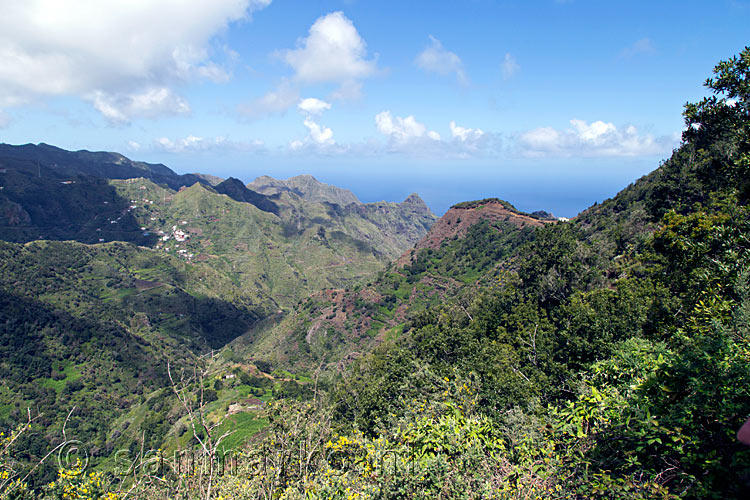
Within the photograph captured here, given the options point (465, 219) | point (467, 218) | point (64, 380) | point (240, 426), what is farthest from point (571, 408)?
point (64, 380)

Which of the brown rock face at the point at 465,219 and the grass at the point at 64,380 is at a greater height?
the brown rock face at the point at 465,219

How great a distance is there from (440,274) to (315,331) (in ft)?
121

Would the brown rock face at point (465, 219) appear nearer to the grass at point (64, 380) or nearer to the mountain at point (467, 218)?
the mountain at point (467, 218)

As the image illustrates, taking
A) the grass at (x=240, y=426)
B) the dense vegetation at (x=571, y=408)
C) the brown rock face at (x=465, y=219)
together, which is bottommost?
the grass at (x=240, y=426)

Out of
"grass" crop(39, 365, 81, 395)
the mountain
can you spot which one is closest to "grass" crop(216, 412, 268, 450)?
"grass" crop(39, 365, 81, 395)

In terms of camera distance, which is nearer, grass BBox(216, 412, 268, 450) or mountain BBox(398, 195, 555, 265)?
grass BBox(216, 412, 268, 450)

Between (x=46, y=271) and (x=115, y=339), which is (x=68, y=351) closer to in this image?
(x=115, y=339)

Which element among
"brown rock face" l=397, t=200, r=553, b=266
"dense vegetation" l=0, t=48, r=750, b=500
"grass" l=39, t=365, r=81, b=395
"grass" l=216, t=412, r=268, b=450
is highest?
"dense vegetation" l=0, t=48, r=750, b=500

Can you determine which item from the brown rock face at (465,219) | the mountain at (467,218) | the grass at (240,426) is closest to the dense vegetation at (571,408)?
the grass at (240,426)

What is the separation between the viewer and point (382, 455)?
28.8 feet

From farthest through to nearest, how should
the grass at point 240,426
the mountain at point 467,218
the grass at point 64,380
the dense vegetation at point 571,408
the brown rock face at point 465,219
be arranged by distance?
the brown rock face at point 465,219
the mountain at point 467,218
the grass at point 64,380
the grass at point 240,426
the dense vegetation at point 571,408

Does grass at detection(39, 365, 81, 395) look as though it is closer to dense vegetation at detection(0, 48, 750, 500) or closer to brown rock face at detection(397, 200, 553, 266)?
brown rock face at detection(397, 200, 553, 266)

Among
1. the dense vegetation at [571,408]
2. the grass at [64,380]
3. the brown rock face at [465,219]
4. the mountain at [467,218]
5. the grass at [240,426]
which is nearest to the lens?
the dense vegetation at [571,408]

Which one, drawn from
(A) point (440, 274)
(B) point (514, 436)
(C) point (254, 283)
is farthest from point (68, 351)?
(B) point (514, 436)
